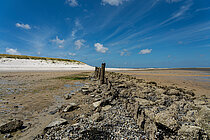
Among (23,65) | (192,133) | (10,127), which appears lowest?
(10,127)

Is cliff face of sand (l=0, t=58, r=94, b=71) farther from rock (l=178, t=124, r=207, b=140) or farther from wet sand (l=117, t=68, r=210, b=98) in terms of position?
rock (l=178, t=124, r=207, b=140)

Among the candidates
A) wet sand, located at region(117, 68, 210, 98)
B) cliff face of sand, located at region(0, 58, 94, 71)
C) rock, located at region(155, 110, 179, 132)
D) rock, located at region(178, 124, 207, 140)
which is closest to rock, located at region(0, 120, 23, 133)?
rock, located at region(155, 110, 179, 132)

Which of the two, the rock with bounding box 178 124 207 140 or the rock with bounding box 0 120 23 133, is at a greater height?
the rock with bounding box 178 124 207 140

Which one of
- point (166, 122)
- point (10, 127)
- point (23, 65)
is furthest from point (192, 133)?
point (23, 65)

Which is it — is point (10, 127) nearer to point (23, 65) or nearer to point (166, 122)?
point (166, 122)

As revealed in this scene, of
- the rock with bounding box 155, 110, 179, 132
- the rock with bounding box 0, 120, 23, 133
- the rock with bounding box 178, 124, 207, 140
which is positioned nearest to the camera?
the rock with bounding box 178, 124, 207, 140

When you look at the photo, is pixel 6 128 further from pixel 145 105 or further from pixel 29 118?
pixel 145 105

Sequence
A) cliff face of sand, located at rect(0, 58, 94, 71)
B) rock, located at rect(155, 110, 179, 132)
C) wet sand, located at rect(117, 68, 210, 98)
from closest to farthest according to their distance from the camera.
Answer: rock, located at rect(155, 110, 179, 132), wet sand, located at rect(117, 68, 210, 98), cliff face of sand, located at rect(0, 58, 94, 71)

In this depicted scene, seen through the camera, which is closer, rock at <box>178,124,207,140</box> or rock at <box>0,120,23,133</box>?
rock at <box>178,124,207,140</box>

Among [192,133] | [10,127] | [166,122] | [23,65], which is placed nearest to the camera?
[192,133]

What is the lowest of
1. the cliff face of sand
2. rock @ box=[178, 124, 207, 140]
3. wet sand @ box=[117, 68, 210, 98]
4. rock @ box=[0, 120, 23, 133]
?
rock @ box=[0, 120, 23, 133]

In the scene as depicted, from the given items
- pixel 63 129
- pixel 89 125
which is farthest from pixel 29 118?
pixel 89 125

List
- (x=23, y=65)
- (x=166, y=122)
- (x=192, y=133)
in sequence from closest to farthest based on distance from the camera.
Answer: (x=192, y=133) < (x=166, y=122) < (x=23, y=65)

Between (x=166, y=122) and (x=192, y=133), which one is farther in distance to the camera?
(x=166, y=122)
